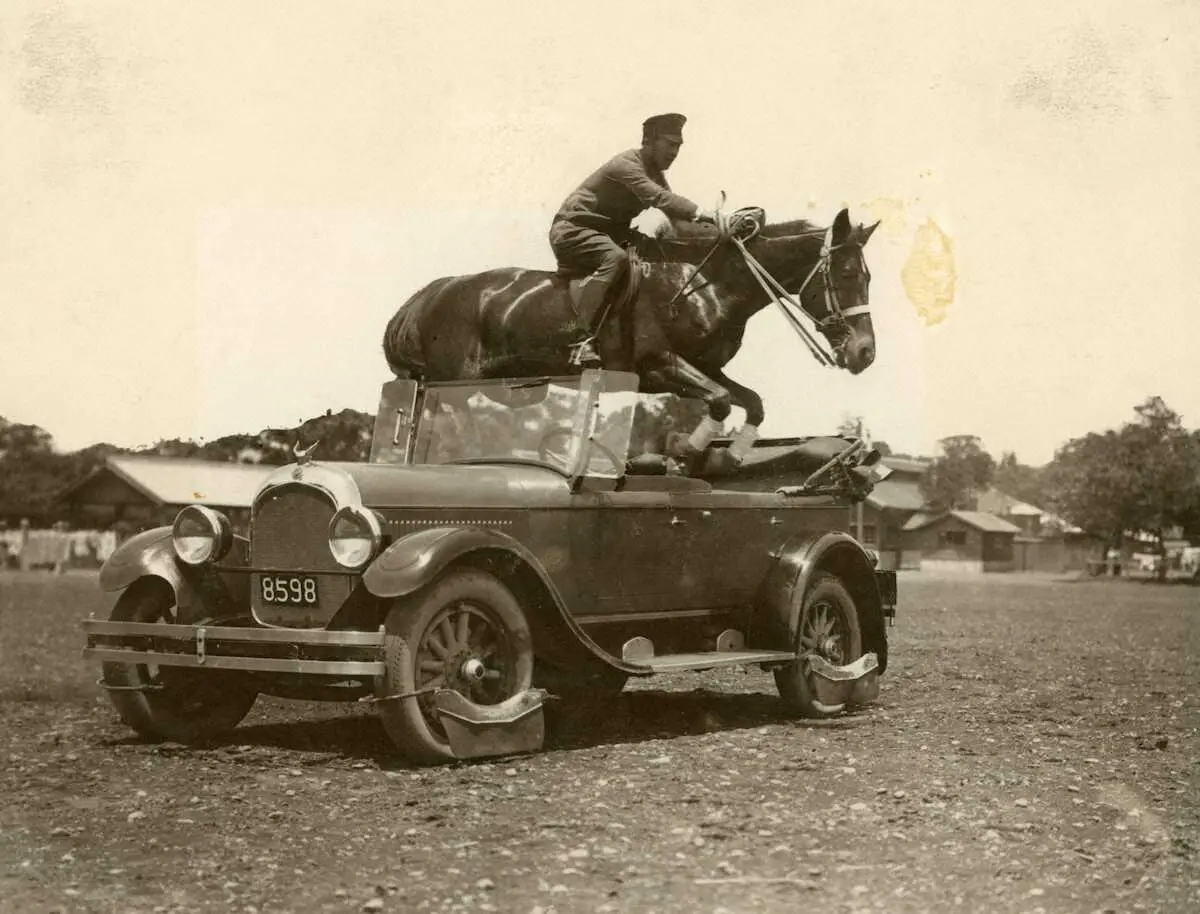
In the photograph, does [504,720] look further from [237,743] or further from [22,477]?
[22,477]

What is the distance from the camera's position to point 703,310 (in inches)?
409

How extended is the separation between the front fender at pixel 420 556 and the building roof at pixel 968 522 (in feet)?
217

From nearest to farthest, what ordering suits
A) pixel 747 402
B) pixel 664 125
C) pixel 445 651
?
pixel 445 651 < pixel 664 125 < pixel 747 402

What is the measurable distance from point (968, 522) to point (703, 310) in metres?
64.4

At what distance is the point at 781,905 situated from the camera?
477cm

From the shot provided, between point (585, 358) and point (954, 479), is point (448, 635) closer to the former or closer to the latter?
point (585, 358)

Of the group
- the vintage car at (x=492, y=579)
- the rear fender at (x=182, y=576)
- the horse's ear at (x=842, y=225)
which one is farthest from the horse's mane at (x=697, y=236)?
the rear fender at (x=182, y=576)

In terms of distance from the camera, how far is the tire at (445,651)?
23.0ft

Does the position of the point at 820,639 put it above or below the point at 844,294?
below

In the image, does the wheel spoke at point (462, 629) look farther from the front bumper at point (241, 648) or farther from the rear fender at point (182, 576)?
the rear fender at point (182, 576)


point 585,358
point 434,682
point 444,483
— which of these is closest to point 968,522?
point 585,358

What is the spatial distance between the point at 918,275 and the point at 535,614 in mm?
5089

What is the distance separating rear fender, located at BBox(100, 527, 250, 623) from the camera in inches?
320

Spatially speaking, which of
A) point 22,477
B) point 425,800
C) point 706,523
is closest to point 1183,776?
point 706,523
